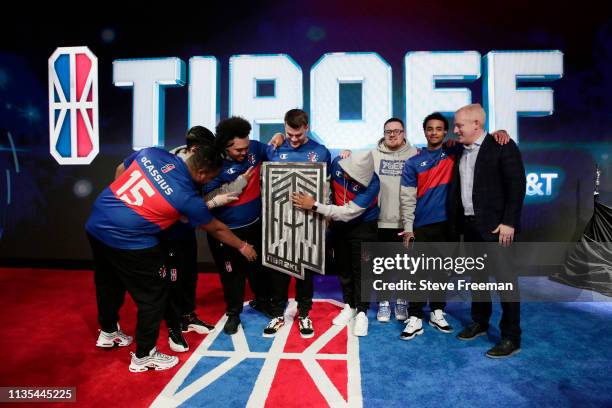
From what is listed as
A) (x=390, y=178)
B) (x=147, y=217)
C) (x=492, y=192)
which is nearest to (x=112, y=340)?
(x=147, y=217)

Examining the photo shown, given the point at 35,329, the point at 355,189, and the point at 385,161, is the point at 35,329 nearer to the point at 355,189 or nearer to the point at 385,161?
the point at 355,189

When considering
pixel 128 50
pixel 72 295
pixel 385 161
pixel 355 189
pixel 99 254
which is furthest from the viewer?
pixel 128 50

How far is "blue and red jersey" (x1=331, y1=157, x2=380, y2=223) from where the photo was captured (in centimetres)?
272

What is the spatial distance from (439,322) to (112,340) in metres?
2.31

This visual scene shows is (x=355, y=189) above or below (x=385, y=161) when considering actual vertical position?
below

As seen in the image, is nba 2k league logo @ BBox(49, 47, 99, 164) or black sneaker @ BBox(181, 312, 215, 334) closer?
black sneaker @ BBox(181, 312, 215, 334)

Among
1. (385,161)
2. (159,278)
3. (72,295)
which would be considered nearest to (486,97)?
(385,161)

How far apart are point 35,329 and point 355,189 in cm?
266

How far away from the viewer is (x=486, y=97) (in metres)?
4.41

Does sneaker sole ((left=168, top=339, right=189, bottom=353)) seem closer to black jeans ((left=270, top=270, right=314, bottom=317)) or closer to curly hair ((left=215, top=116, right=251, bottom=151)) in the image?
black jeans ((left=270, top=270, right=314, bottom=317))

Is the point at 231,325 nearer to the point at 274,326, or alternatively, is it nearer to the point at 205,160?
the point at 274,326

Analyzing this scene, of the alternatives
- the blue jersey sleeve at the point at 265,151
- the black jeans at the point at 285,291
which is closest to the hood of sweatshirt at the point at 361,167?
the blue jersey sleeve at the point at 265,151

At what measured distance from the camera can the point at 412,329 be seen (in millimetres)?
2859

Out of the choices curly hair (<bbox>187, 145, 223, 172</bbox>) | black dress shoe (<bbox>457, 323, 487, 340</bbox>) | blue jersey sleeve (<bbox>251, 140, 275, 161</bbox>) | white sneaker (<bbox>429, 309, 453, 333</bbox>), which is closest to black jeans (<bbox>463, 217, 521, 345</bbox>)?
black dress shoe (<bbox>457, 323, 487, 340</bbox>)
